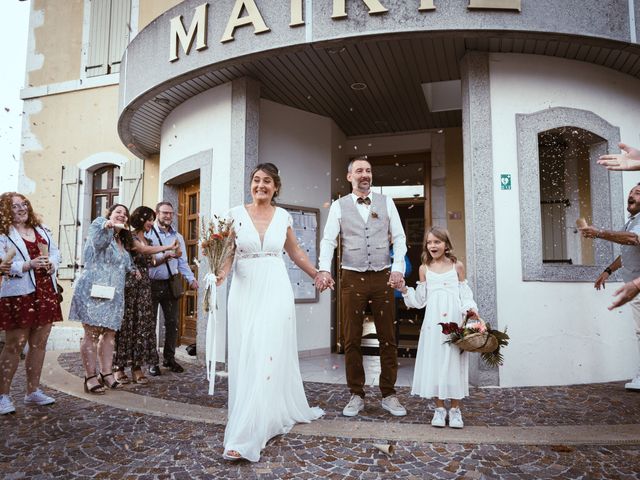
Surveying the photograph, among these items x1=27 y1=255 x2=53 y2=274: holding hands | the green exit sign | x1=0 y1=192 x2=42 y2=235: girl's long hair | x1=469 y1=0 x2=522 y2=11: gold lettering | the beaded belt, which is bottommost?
x1=27 y1=255 x2=53 y2=274: holding hands

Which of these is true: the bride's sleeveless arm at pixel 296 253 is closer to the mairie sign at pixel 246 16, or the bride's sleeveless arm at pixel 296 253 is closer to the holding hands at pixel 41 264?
the holding hands at pixel 41 264

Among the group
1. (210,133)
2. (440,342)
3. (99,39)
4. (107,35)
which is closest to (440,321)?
(440,342)

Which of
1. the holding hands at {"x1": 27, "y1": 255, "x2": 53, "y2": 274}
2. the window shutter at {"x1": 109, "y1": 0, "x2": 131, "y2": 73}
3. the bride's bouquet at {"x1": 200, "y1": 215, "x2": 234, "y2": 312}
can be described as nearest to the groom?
the bride's bouquet at {"x1": 200, "y1": 215, "x2": 234, "y2": 312}

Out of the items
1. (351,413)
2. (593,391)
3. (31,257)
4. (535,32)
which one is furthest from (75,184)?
(593,391)

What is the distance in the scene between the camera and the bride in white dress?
339 centimetres

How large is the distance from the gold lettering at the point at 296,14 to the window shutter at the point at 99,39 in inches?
262

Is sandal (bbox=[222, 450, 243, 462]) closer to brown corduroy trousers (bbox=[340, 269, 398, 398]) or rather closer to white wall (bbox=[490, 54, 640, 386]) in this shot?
brown corduroy trousers (bbox=[340, 269, 398, 398])

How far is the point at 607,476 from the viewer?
3016 mm

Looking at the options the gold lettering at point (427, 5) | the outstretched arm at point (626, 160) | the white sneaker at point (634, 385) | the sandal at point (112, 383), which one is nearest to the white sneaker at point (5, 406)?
the sandal at point (112, 383)

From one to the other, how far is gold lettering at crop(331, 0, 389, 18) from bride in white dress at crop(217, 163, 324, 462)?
2598mm

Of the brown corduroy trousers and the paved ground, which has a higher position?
the brown corduroy trousers

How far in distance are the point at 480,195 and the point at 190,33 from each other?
4.42 meters

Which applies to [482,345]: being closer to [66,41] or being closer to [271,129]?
[271,129]

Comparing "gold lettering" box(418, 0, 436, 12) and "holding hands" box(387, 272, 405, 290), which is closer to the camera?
"holding hands" box(387, 272, 405, 290)
